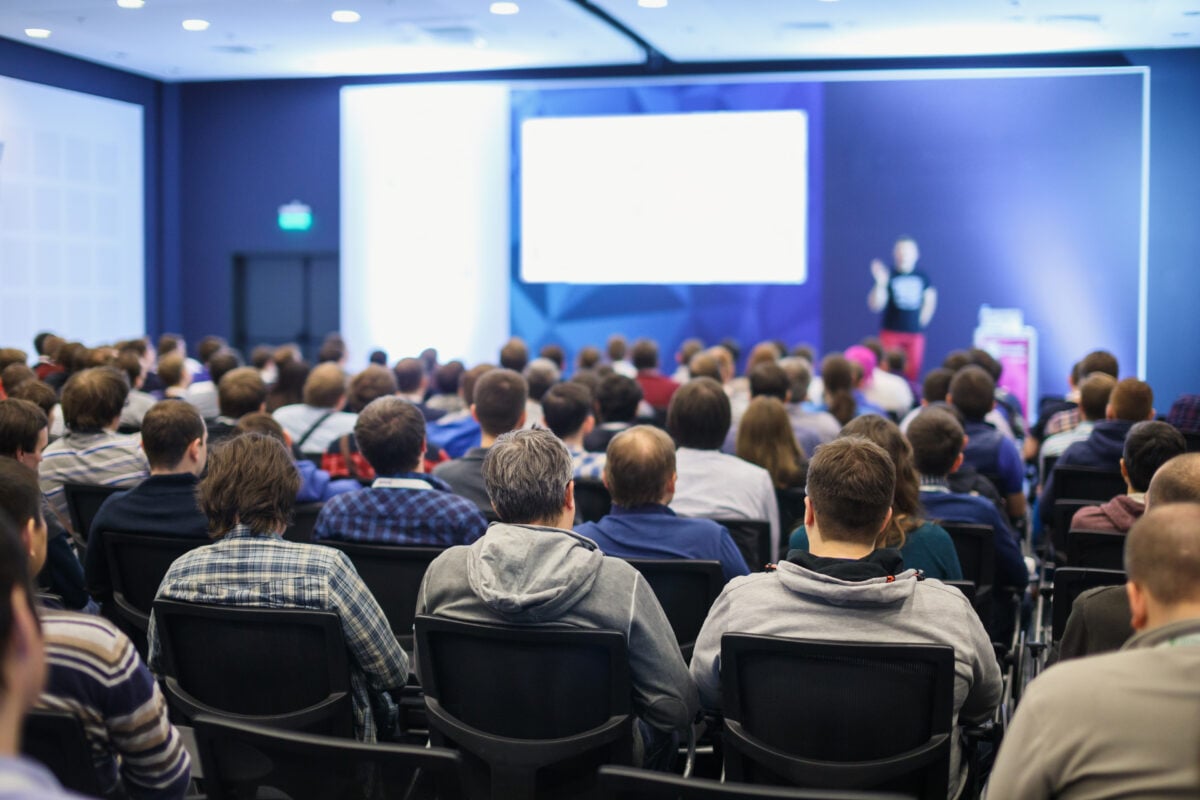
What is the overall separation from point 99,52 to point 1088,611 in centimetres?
1284

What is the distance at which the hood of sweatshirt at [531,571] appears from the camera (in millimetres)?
2338

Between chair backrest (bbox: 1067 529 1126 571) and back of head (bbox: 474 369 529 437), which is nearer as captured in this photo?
chair backrest (bbox: 1067 529 1126 571)

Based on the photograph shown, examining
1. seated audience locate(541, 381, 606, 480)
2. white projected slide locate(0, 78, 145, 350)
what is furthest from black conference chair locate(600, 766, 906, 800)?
white projected slide locate(0, 78, 145, 350)

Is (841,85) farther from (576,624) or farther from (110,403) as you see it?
(576,624)

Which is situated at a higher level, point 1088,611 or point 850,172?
point 850,172

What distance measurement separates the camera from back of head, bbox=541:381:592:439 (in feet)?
16.0

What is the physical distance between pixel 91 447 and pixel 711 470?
7.60 ft

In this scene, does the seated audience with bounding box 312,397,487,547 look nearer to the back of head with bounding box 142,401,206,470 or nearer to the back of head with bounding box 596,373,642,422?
the back of head with bounding box 142,401,206,470

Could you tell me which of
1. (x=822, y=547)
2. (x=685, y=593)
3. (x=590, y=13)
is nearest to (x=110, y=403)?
(x=685, y=593)

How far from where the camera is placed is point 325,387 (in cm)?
594

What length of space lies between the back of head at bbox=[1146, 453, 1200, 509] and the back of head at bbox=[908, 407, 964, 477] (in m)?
1.12

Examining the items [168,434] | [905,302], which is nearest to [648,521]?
[168,434]

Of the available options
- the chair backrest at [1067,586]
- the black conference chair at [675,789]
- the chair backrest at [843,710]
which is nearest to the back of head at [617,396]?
the chair backrest at [1067,586]

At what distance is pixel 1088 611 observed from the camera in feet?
8.48
